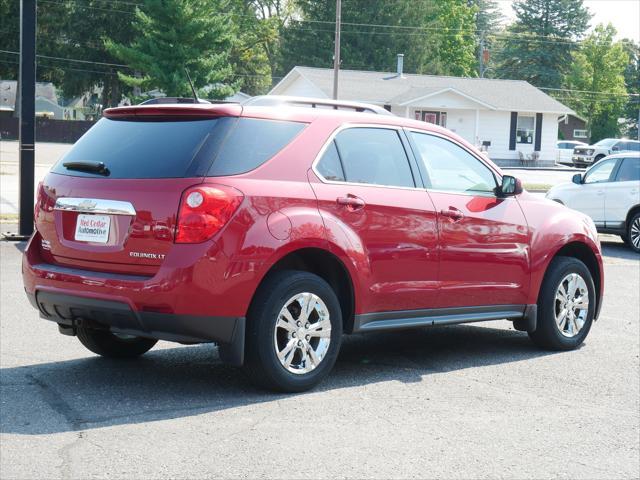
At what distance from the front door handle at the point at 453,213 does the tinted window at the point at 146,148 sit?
1.94 m

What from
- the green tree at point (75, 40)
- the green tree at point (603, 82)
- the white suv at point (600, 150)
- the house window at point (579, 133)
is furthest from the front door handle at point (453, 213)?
the house window at point (579, 133)

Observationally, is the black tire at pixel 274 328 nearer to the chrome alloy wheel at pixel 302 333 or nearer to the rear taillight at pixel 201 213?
the chrome alloy wheel at pixel 302 333

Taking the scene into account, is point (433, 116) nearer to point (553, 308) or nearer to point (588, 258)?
point (588, 258)

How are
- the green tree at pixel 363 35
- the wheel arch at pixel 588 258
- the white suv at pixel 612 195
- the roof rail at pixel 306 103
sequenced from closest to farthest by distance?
the roof rail at pixel 306 103 → the wheel arch at pixel 588 258 → the white suv at pixel 612 195 → the green tree at pixel 363 35

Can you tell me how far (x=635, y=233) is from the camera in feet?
61.3

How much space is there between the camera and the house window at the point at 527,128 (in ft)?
205

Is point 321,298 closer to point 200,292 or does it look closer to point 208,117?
point 200,292

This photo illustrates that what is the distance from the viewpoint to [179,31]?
6125 cm

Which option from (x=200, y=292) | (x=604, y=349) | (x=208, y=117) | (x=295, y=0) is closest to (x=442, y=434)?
(x=200, y=292)

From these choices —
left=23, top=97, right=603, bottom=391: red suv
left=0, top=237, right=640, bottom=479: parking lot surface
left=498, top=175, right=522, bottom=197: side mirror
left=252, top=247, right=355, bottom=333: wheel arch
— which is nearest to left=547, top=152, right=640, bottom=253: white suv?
left=0, top=237, right=640, bottom=479: parking lot surface

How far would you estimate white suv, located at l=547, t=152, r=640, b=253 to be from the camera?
61.9 ft

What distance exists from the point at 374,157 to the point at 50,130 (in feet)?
229

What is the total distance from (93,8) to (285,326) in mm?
78548

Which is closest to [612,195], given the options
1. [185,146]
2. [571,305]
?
[571,305]
